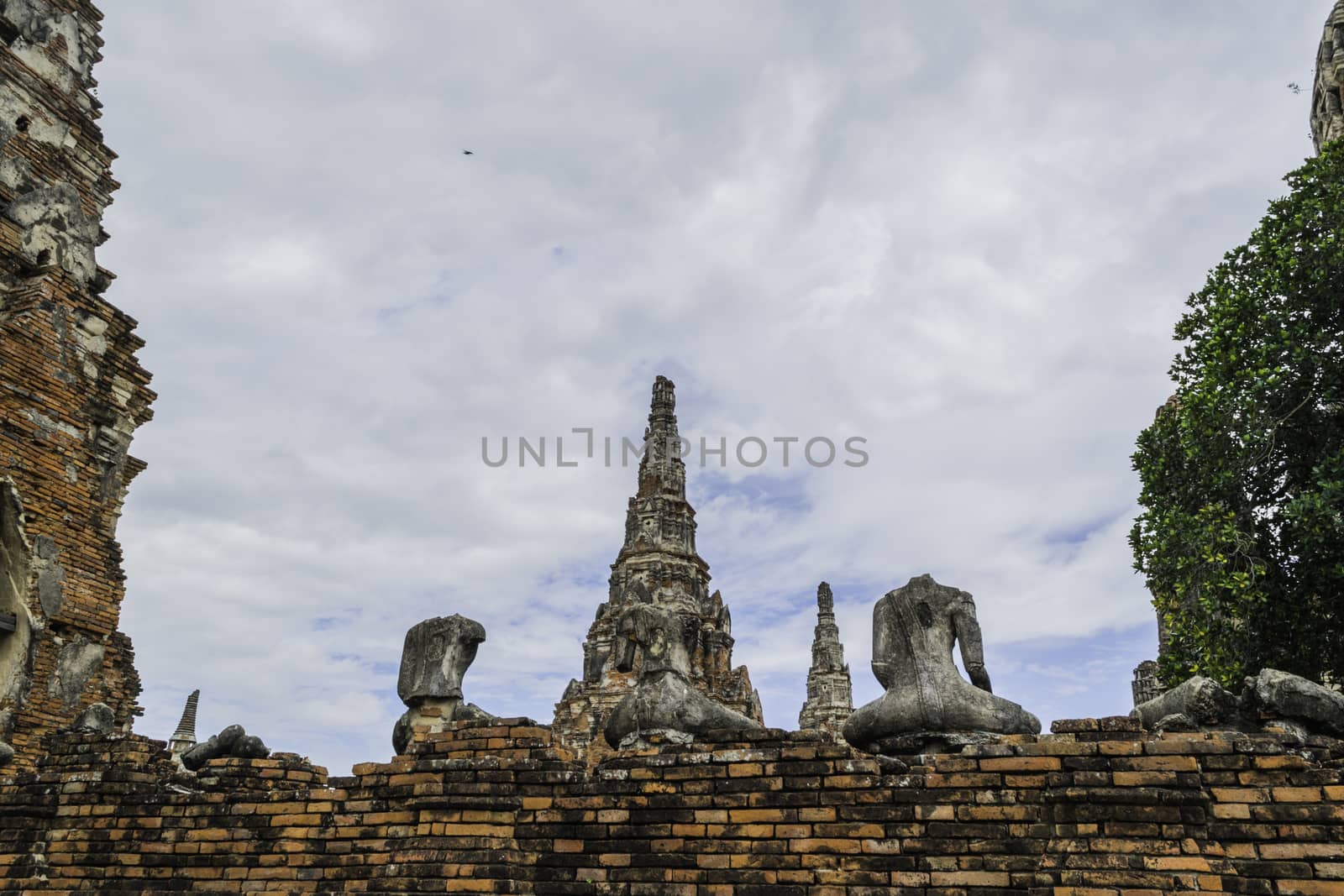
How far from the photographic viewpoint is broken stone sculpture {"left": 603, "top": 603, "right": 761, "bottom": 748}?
5.62 meters

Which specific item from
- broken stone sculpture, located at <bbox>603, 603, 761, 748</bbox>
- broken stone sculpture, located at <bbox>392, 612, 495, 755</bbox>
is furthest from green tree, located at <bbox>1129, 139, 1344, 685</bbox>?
broken stone sculpture, located at <bbox>392, 612, 495, 755</bbox>

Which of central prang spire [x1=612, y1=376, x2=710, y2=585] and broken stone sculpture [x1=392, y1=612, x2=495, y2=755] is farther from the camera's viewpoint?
central prang spire [x1=612, y1=376, x2=710, y2=585]

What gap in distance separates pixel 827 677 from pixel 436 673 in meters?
38.6

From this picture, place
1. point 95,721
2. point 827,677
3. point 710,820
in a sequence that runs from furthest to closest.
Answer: point 827,677 → point 95,721 → point 710,820

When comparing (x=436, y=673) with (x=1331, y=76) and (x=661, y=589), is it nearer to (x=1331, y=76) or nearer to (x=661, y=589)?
(x=1331, y=76)

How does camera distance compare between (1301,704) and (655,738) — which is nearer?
(1301,704)

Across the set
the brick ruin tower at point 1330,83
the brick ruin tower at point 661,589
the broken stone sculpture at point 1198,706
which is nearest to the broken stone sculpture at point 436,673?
the broken stone sculpture at point 1198,706

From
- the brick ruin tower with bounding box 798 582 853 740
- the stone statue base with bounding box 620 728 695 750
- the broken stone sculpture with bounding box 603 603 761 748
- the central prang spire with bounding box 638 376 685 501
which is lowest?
the stone statue base with bounding box 620 728 695 750

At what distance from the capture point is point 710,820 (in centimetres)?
480

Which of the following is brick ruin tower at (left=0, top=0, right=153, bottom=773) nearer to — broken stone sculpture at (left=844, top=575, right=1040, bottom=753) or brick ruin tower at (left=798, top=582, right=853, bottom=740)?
broken stone sculpture at (left=844, top=575, right=1040, bottom=753)

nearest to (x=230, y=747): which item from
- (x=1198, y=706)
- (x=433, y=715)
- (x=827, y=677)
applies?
(x=433, y=715)

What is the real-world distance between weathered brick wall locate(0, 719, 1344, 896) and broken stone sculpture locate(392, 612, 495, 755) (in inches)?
25.8

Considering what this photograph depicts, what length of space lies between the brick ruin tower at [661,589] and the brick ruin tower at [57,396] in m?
18.1

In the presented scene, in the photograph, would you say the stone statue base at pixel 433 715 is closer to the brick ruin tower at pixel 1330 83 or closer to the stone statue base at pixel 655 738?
the stone statue base at pixel 655 738
